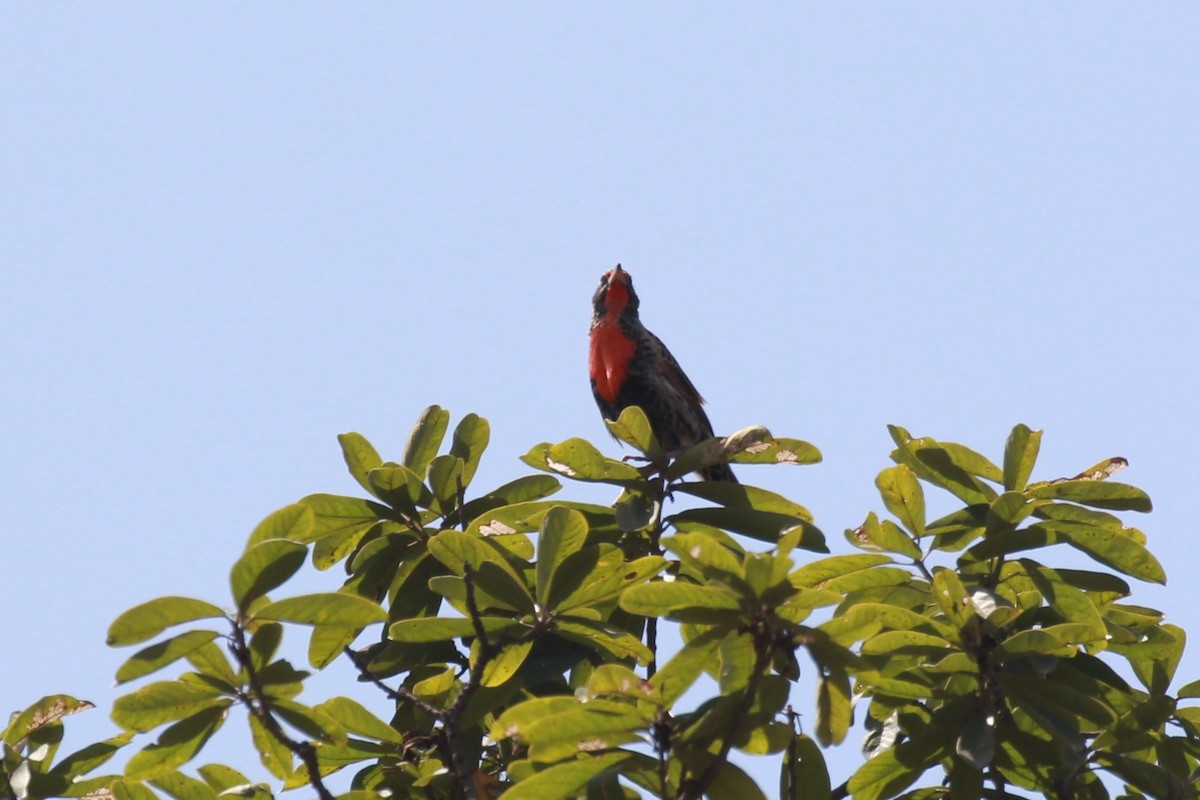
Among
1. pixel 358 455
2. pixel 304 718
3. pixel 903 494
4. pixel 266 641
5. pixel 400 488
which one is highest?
pixel 358 455

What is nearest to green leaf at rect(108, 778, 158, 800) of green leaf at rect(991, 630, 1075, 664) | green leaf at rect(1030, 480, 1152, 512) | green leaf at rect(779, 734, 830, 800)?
green leaf at rect(779, 734, 830, 800)

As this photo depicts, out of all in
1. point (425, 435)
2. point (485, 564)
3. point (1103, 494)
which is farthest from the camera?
point (425, 435)

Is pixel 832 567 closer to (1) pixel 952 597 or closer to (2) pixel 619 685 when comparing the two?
(1) pixel 952 597

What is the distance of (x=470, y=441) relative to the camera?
4.79 metres

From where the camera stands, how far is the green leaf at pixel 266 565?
302 centimetres

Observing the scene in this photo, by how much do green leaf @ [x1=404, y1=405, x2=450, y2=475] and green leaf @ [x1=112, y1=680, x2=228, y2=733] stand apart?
152 centimetres

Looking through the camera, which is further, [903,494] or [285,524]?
[903,494]

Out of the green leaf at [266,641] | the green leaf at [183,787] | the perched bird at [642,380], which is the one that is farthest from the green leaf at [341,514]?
the perched bird at [642,380]

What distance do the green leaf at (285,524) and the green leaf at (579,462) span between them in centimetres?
123

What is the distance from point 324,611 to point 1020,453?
7.07 feet

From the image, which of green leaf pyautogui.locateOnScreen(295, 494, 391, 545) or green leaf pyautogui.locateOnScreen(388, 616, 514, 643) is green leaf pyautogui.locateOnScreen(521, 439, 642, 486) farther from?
green leaf pyautogui.locateOnScreen(388, 616, 514, 643)

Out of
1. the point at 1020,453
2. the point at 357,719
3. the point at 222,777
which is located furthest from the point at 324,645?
the point at 1020,453

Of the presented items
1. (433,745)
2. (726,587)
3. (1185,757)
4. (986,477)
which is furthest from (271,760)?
(1185,757)

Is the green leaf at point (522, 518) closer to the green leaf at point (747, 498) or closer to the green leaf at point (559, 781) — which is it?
the green leaf at point (747, 498)
